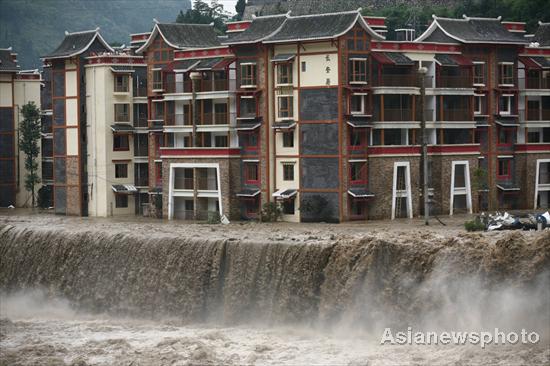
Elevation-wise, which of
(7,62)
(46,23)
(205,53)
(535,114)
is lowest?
(535,114)

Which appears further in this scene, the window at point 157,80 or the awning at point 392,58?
the window at point 157,80

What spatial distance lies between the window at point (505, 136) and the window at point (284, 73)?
12857 mm

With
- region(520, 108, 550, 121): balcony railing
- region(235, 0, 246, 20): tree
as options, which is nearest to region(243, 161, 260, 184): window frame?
region(520, 108, 550, 121): balcony railing

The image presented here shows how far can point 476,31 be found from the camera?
68438 millimetres

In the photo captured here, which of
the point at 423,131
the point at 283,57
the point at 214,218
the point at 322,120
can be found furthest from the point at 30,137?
the point at 423,131

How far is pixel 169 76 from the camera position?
71.0 metres

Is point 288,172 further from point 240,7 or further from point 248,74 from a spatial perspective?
point 240,7

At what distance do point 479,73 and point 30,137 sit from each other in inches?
1186

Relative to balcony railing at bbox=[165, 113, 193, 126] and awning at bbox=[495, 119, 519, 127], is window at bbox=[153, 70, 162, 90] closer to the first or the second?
balcony railing at bbox=[165, 113, 193, 126]

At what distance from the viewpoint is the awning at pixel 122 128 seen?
243 ft

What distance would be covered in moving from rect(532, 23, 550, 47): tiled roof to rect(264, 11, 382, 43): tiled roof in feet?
51.4

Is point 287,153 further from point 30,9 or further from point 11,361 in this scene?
point 30,9

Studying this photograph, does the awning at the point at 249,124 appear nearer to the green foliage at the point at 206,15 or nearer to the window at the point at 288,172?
the window at the point at 288,172

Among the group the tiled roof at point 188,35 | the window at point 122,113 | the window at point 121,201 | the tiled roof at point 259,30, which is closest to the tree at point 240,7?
the tiled roof at point 188,35
